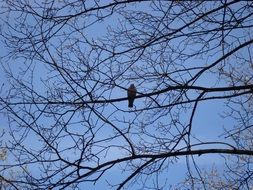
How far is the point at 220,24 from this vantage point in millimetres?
5547

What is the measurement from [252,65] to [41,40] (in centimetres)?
245

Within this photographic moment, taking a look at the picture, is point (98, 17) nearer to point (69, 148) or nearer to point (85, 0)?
point (85, 0)

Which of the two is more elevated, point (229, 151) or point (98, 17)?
point (98, 17)

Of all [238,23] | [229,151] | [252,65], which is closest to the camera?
[229,151]

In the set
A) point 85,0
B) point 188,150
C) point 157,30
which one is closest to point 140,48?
point 157,30

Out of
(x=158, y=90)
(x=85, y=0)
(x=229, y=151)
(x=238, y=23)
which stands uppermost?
(x=85, y=0)

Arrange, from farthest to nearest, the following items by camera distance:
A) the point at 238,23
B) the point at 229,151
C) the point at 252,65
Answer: the point at 252,65 → the point at 238,23 → the point at 229,151

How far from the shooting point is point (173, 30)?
5.59 metres

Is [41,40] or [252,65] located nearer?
[41,40]

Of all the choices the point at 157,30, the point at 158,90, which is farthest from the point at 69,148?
the point at 157,30

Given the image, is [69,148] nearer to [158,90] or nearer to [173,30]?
[158,90]

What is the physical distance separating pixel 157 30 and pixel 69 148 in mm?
1512

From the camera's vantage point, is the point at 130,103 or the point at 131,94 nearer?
the point at 131,94

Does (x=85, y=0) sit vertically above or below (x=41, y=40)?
above
